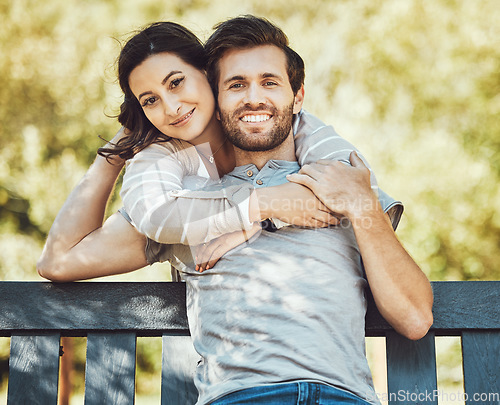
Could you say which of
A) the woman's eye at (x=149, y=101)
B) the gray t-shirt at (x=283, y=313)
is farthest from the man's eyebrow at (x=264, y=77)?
the gray t-shirt at (x=283, y=313)

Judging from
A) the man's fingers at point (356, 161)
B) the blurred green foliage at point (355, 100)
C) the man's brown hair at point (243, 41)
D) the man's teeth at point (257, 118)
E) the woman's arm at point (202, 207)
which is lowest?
the woman's arm at point (202, 207)

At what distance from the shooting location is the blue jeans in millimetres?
1604

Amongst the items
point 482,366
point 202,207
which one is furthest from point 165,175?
point 482,366

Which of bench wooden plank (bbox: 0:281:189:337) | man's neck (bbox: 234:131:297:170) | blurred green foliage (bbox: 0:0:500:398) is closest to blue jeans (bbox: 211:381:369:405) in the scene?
bench wooden plank (bbox: 0:281:189:337)

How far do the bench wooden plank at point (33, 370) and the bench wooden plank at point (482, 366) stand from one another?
120cm

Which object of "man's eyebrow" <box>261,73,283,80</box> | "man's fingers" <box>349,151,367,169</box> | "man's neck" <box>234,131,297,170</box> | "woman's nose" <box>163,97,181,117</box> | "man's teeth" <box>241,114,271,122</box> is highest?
"man's eyebrow" <box>261,73,283,80</box>

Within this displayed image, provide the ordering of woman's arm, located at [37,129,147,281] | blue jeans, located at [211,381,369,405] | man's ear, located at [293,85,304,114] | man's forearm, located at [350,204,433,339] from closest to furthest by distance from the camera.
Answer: blue jeans, located at [211,381,369,405] < man's forearm, located at [350,204,433,339] < woman's arm, located at [37,129,147,281] < man's ear, located at [293,85,304,114]

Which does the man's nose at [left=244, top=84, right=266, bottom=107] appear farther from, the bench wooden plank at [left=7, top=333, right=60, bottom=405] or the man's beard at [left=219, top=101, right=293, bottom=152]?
the bench wooden plank at [left=7, top=333, right=60, bottom=405]

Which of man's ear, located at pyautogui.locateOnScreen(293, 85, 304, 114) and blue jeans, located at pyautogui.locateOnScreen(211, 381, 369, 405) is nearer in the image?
blue jeans, located at pyautogui.locateOnScreen(211, 381, 369, 405)

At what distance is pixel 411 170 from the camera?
21.2ft

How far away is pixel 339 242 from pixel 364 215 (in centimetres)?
13

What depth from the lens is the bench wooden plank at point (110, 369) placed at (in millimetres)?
1870

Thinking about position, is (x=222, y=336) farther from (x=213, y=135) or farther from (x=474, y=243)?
(x=474, y=243)

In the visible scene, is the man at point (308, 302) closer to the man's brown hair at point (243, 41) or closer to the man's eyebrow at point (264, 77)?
the man's eyebrow at point (264, 77)
